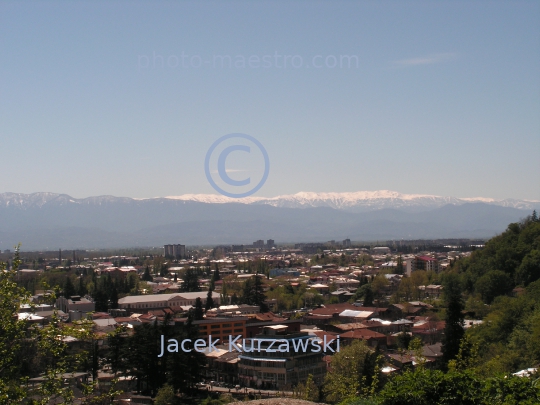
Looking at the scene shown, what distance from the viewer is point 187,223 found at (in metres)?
128

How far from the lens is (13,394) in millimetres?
4590

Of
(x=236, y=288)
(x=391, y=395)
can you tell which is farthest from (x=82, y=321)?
(x=236, y=288)

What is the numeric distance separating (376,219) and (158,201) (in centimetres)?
6785

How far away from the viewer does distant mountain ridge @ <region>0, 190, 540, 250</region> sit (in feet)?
406

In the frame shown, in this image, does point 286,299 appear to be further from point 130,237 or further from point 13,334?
point 130,237

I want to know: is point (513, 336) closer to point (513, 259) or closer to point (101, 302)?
point (513, 259)

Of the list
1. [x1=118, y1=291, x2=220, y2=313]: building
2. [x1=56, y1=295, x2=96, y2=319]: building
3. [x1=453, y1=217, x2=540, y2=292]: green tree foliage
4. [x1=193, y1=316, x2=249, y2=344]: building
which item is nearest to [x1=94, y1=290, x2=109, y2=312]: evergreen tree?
[x1=56, y1=295, x2=96, y2=319]: building

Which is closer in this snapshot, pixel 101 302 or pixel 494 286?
pixel 494 286

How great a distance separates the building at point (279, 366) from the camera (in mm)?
11722

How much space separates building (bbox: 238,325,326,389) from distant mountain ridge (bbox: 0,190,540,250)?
9917cm

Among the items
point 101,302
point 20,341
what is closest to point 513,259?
point 101,302

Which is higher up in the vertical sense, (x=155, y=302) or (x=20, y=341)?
(x=20, y=341)

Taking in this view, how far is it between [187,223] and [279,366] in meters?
118

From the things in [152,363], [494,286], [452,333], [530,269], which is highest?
[530,269]
